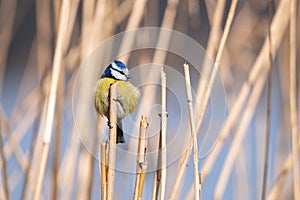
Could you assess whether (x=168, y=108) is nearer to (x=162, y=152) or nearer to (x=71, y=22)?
(x=71, y=22)

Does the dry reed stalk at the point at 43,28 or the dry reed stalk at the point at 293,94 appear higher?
the dry reed stalk at the point at 43,28

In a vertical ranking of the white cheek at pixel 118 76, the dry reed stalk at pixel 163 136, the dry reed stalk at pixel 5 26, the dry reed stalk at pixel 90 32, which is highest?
the dry reed stalk at pixel 5 26

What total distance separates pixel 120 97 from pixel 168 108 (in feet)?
1.72

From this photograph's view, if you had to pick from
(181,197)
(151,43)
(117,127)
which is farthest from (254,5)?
(117,127)

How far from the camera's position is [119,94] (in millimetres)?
755

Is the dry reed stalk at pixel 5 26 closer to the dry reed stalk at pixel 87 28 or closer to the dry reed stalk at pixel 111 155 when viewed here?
the dry reed stalk at pixel 87 28

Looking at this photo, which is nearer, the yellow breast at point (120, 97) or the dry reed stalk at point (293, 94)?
the yellow breast at point (120, 97)

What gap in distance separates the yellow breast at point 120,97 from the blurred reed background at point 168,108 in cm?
6

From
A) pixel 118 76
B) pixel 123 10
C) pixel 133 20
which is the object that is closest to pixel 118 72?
pixel 118 76

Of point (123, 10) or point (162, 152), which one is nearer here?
point (162, 152)

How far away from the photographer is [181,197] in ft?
3.57

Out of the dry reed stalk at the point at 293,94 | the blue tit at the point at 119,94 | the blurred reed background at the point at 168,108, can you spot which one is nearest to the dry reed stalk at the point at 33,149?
the blurred reed background at the point at 168,108

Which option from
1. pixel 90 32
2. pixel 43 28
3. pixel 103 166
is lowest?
pixel 103 166

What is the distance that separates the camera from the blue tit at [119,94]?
75 centimetres
